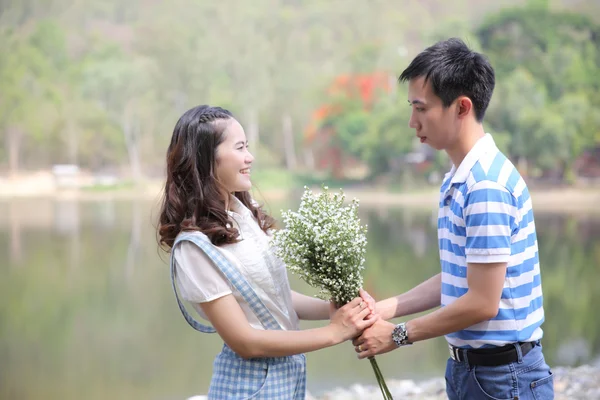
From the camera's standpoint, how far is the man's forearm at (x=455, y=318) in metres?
1.46

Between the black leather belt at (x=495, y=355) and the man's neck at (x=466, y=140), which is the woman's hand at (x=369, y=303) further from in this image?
the man's neck at (x=466, y=140)

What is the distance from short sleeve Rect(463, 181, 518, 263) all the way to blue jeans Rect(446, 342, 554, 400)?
0.26 m

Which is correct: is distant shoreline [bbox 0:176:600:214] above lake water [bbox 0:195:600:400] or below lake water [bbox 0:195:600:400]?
above

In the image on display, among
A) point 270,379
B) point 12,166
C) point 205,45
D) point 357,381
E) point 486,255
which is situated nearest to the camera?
point 486,255

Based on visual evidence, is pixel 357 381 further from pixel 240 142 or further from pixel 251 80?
pixel 240 142

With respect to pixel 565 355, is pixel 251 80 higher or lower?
higher

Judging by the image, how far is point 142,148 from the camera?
23.6 ft

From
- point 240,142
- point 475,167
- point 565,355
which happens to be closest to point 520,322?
point 475,167

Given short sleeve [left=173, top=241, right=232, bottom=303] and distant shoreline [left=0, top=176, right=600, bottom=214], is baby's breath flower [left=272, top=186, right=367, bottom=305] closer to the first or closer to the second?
short sleeve [left=173, top=241, right=232, bottom=303]

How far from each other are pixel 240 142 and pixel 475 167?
22.2 inches

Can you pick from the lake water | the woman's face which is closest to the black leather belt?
the woman's face

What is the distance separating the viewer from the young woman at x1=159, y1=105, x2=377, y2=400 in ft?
5.01

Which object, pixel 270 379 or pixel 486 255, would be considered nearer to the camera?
pixel 486 255

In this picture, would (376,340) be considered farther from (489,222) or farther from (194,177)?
(194,177)
